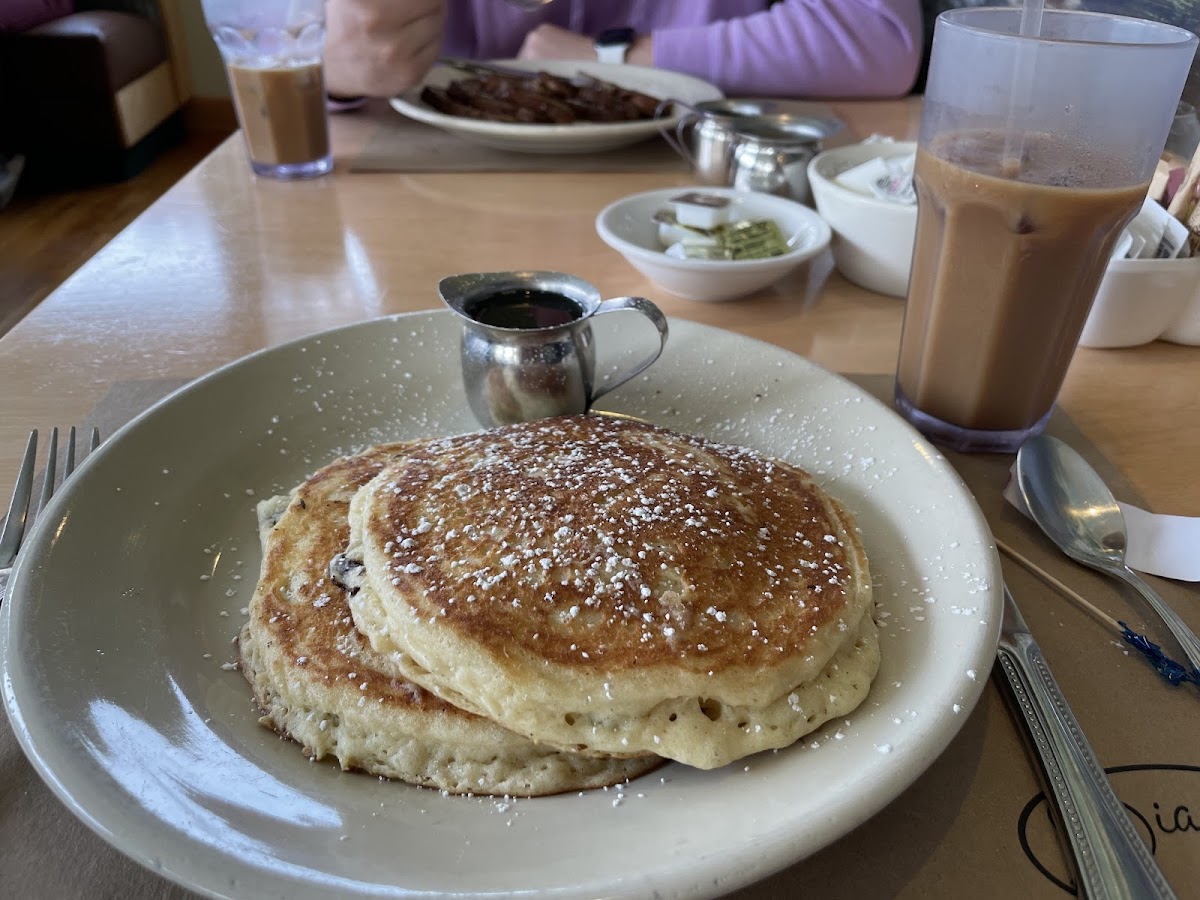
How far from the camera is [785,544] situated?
88 cm

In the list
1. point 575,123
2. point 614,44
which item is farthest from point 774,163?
point 614,44

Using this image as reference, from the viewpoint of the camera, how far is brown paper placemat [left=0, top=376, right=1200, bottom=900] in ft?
2.06

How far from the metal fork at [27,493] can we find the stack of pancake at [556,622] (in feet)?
0.89

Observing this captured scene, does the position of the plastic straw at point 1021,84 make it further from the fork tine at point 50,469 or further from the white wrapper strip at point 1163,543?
the fork tine at point 50,469

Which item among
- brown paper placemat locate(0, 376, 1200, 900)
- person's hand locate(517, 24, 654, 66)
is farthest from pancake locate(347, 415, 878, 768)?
person's hand locate(517, 24, 654, 66)

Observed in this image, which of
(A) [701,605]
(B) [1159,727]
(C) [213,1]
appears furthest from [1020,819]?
(C) [213,1]

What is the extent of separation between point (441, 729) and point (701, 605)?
27 cm

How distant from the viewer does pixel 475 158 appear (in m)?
2.27

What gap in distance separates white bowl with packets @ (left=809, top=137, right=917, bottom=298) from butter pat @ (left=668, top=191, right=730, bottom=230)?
0.19 metres

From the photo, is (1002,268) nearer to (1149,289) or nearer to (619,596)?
(1149,289)

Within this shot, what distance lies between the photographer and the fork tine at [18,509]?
2.92 ft

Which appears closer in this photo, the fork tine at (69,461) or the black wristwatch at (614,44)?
the fork tine at (69,461)

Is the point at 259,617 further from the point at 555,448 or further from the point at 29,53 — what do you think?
the point at 29,53

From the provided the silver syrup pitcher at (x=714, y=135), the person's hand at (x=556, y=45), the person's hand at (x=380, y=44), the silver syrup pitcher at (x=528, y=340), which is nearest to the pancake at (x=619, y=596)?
the silver syrup pitcher at (x=528, y=340)
